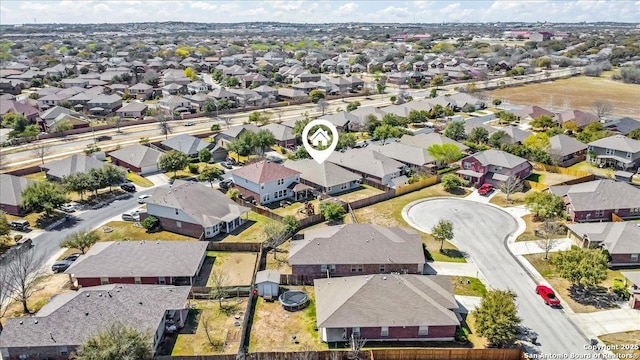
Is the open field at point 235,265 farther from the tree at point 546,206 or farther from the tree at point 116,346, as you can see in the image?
the tree at point 546,206

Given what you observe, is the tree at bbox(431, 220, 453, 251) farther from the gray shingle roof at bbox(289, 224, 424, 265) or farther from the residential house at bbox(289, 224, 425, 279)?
the residential house at bbox(289, 224, 425, 279)

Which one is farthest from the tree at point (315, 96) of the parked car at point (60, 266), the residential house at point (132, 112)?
the parked car at point (60, 266)

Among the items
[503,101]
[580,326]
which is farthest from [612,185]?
[503,101]

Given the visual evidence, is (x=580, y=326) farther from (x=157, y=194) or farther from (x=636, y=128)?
(x=636, y=128)

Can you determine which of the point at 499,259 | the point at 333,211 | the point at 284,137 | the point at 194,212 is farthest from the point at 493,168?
the point at 194,212

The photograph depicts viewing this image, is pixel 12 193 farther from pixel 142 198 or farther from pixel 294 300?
pixel 294 300

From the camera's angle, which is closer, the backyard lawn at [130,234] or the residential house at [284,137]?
the backyard lawn at [130,234]

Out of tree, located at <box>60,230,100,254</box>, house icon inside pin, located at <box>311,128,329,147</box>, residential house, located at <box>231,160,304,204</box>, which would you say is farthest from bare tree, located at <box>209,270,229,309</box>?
house icon inside pin, located at <box>311,128,329,147</box>
